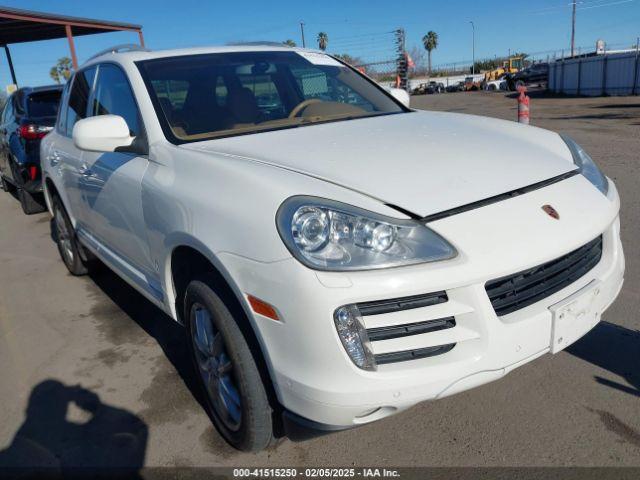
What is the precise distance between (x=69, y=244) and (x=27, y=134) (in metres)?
3.20

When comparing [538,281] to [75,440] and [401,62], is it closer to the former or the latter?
[75,440]

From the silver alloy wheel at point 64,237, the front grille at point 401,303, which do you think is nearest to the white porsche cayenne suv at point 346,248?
the front grille at point 401,303

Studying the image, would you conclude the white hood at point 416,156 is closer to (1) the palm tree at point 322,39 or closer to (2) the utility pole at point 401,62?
(2) the utility pole at point 401,62

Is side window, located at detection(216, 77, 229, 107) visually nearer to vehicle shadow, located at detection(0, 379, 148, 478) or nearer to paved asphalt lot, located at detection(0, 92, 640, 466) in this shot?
paved asphalt lot, located at detection(0, 92, 640, 466)

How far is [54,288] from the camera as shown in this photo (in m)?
4.73

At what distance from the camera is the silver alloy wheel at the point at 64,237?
4.75 metres

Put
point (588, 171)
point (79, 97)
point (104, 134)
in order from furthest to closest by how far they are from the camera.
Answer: point (79, 97) < point (104, 134) < point (588, 171)

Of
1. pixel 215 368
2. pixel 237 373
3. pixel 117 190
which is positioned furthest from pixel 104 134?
pixel 237 373

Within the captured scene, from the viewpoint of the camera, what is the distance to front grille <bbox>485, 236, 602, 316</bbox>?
1869 millimetres

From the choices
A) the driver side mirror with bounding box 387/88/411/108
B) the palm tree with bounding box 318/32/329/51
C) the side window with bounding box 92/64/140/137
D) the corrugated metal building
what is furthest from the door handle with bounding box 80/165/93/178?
the palm tree with bounding box 318/32/329/51

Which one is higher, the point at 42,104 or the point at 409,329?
the point at 42,104

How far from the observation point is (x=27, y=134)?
282 inches

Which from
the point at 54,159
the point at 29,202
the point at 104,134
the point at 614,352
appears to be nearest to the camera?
the point at 104,134

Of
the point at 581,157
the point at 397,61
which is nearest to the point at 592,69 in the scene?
the point at 397,61
